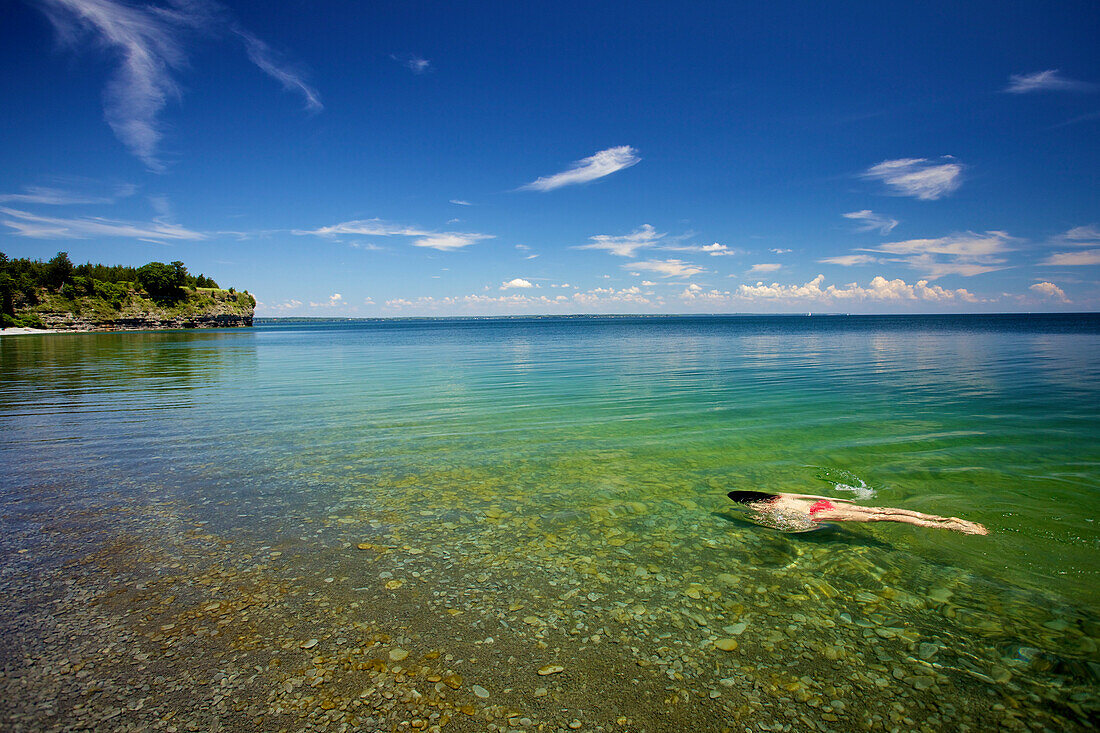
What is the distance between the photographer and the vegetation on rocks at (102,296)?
118250 mm

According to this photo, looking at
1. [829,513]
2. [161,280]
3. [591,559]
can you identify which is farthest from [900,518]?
[161,280]

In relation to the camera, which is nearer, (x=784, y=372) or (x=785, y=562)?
(x=785, y=562)

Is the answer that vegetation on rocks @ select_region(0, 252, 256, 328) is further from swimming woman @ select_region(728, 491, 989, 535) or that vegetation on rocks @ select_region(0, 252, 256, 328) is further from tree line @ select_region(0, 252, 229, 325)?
swimming woman @ select_region(728, 491, 989, 535)

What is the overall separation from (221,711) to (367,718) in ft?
4.46

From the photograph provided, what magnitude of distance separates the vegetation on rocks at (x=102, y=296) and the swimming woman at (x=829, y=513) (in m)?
167

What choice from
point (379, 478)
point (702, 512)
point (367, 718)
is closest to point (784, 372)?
point (702, 512)

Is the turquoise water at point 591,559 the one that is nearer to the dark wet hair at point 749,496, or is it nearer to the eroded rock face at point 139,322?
the dark wet hair at point 749,496

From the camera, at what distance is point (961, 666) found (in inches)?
206

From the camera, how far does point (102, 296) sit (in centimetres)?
13862

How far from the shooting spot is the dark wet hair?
9.90 metres

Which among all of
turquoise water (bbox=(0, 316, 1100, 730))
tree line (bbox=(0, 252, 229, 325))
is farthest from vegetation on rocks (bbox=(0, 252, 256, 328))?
turquoise water (bbox=(0, 316, 1100, 730))

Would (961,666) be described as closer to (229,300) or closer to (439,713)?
(439,713)

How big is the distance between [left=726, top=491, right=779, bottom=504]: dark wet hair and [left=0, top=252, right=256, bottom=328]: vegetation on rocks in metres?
166

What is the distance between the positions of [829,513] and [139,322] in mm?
191538
